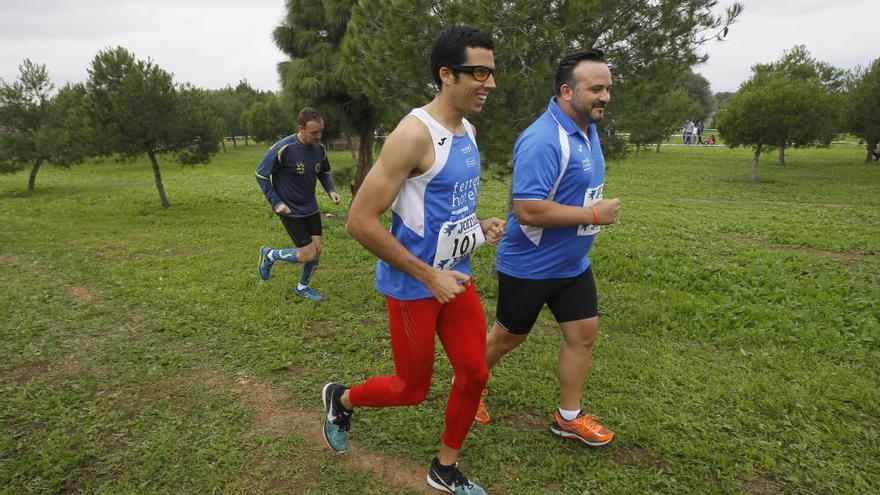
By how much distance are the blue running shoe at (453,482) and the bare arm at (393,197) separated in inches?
44.3

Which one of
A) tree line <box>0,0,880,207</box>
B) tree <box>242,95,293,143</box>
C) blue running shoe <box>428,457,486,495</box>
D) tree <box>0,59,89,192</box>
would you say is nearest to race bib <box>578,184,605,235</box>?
blue running shoe <box>428,457,486,495</box>

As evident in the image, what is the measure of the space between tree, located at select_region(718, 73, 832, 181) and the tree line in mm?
49

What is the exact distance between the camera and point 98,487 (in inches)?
114

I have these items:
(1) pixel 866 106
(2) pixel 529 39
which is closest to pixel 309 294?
(2) pixel 529 39

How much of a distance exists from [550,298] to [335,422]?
56.8 inches

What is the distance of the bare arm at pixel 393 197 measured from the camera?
2.16 m

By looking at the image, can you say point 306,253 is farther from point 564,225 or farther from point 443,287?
point 443,287

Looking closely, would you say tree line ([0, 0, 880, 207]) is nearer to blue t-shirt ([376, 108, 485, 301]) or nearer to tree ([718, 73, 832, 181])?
tree ([718, 73, 832, 181])

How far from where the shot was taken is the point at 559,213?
2.71 m

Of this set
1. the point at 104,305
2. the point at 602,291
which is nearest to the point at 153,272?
the point at 104,305

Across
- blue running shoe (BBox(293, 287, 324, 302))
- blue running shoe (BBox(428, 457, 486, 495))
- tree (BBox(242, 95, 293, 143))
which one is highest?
tree (BBox(242, 95, 293, 143))

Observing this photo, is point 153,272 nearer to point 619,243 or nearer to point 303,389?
point 303,389

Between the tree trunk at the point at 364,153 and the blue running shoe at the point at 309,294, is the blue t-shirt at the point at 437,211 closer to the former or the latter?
the blue running shoe at the point at 309,294

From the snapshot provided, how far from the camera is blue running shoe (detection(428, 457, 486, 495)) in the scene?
2.77 m
